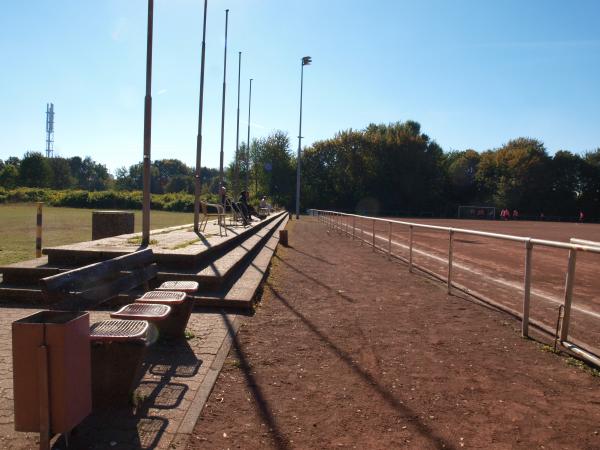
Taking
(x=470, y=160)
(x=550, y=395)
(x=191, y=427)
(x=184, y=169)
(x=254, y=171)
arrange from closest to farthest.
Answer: (x=191, y=427) → (x=550, y=395) → (x=254, y=171) → (x=470, y=160) → (x=184, y=169)

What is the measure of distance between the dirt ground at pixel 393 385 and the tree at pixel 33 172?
101m

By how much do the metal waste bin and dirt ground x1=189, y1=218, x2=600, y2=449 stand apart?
2.51 ft

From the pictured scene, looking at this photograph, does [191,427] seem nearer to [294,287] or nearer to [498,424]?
[498,424]

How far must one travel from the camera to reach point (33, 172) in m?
93.5

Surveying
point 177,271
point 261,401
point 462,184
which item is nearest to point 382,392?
point 261,401

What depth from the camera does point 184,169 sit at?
152 metres

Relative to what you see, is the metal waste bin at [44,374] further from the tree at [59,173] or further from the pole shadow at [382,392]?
the tree at [59,173]

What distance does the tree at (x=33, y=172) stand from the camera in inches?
3681

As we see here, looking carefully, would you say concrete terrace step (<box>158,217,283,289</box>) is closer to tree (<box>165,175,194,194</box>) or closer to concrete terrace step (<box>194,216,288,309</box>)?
concrete terrace step (<box>194,216,288,309</box>)

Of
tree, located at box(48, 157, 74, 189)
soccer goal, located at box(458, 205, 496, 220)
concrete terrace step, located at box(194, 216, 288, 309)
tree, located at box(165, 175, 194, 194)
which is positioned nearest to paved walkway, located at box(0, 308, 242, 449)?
concrete terrace step, located at box(194, 216, 288, 309)

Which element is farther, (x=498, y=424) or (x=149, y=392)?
(x=149, y=392)

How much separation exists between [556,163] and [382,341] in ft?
257

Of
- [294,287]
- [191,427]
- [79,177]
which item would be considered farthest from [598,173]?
[79,177]

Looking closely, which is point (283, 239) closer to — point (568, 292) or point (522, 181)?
point (568, 292)
